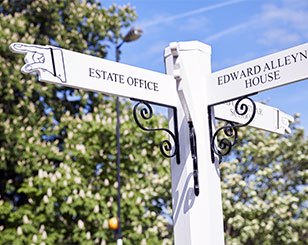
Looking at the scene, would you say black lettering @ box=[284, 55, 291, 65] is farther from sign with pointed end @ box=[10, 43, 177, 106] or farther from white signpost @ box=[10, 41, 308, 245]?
sign with pointed end @ box=[10, 43, 177, 106]

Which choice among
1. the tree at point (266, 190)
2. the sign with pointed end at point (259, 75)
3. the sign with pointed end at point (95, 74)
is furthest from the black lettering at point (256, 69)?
the tree at point (266, 190)

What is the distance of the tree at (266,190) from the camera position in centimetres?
1009

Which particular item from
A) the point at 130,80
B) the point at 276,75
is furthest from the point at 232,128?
the point at 130,80

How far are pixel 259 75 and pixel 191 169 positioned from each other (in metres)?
0.53

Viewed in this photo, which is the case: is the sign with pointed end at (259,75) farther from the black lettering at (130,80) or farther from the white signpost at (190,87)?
the black lettering at (130,80)

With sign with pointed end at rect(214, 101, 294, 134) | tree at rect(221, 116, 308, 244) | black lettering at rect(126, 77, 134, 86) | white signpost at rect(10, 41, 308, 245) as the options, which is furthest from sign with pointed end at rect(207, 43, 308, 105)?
tree at rect(221, 116, 308, 244)

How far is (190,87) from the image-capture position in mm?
2779

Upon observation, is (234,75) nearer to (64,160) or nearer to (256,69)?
(256,69)

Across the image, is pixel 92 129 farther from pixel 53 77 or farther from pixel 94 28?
pixel 53 77

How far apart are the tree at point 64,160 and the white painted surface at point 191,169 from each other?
295 inches

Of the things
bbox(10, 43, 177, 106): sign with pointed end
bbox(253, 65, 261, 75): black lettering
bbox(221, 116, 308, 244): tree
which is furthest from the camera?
bbox(221, 116, 308, 244): tree

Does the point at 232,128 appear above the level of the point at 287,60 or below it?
below

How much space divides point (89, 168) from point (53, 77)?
8.38 m

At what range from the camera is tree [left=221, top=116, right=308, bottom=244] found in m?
10.1
